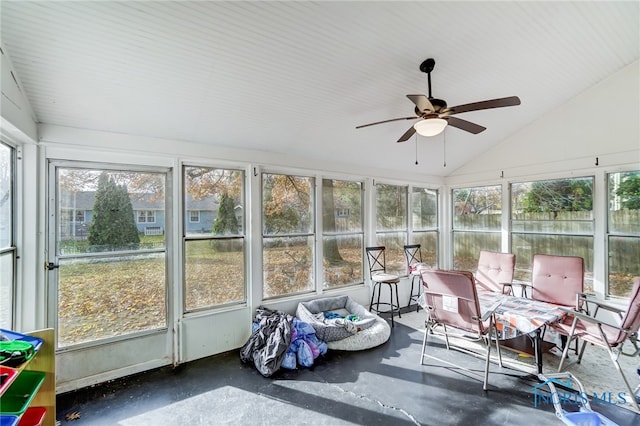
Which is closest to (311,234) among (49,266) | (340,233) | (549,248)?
(340,233)

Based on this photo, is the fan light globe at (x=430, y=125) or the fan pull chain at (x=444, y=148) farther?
the fan pull chain at (x=444, y=148)

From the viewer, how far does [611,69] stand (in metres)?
3.36

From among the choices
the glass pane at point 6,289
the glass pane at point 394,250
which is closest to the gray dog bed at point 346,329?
the glass pane at point 394,250

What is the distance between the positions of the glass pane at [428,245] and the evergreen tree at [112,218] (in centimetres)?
450

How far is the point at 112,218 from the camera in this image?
278 centimetres

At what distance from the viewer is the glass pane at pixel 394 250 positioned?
190 inches

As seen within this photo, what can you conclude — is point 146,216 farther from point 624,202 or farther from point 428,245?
point 624,202

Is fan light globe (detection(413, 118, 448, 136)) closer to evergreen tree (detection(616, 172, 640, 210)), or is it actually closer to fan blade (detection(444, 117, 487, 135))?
fan blade (detection(444, 117, 487, 135))

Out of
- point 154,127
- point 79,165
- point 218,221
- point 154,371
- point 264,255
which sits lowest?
point 154,371

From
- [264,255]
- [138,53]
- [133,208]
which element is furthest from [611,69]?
[133,208]

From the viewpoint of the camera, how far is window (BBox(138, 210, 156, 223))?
291 centimetres

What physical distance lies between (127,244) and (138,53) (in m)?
1.84

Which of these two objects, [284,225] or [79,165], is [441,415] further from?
[79,165]

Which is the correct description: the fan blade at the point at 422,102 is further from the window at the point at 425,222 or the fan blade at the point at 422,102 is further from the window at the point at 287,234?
the window at the point at 425,222
